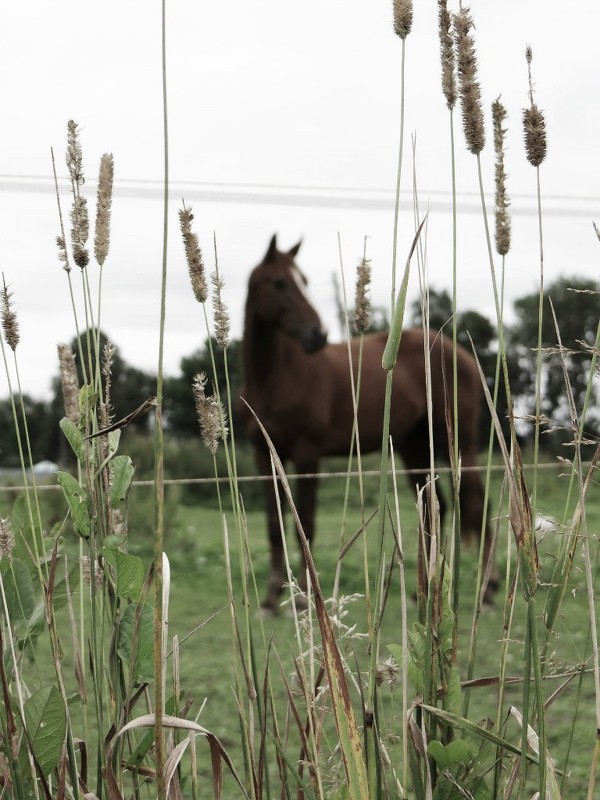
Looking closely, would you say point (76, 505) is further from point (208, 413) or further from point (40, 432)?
point (40, 432)

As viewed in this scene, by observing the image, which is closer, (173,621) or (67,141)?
(67,141)

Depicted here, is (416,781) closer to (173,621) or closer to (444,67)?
(444,67)

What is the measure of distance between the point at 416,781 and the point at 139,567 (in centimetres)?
27

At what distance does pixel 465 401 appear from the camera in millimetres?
6000

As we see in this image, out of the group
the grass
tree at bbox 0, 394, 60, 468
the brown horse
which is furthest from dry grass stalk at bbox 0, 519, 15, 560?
tree at bbox 0, 394, 60, 468

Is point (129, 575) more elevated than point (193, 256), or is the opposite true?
point (193, 256)

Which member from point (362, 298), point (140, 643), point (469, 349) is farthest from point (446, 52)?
point (469, 349)

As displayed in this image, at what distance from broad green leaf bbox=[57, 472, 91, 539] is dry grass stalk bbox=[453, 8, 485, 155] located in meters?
0.40

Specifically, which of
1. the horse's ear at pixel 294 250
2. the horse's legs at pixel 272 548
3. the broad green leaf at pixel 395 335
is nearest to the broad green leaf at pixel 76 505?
the broad green leaf at pixel 395 335

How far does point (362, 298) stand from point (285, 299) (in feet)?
12.6

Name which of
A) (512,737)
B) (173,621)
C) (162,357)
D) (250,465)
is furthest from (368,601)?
(250,465)

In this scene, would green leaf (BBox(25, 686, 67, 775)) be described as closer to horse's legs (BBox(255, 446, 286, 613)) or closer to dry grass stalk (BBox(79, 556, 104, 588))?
dry grass stalk (BBox(79, 556, 104, 588))

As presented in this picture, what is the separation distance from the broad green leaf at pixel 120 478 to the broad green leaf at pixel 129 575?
0.16 feet

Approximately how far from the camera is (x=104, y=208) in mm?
755
